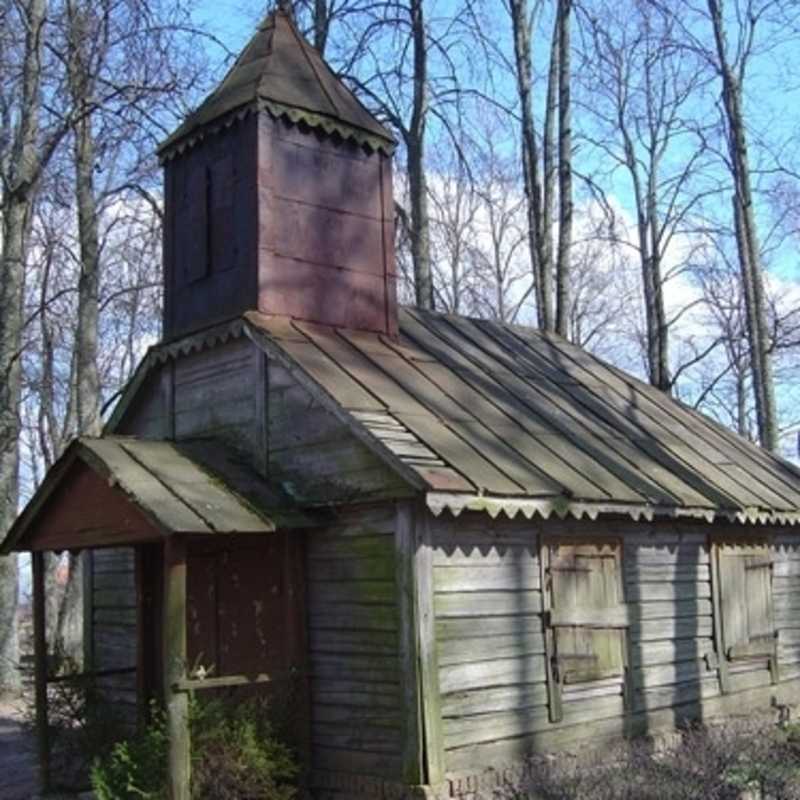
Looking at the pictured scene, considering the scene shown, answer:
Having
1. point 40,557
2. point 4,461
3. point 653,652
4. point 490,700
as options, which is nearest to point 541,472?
point 490,700

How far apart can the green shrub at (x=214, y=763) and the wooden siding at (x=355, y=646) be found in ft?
1.72

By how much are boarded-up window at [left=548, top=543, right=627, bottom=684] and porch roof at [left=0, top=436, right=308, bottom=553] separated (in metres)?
2.50

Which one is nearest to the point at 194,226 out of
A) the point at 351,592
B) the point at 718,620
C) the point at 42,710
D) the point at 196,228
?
the point at 196,228

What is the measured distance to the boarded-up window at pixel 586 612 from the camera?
1014cm

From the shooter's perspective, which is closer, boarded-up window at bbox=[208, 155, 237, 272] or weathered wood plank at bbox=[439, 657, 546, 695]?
weathered wood plank at bbox=[439, 657, 546, 695]

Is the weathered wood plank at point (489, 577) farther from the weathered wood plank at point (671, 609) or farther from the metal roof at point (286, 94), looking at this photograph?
the metal roof at point (286, 94)

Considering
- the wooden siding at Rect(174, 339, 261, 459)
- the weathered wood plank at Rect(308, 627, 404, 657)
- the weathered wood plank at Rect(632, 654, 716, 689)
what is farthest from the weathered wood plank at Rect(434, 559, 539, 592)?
the wooden siding at Rect(174, 339, 261, 459)

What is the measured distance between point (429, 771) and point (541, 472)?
277 cm

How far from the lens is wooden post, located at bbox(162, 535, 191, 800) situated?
830 cm

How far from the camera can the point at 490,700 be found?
9383 millimetres

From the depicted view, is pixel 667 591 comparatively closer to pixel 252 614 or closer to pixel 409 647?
pixel 409 647

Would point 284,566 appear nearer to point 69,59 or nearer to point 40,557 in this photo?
point 40,557

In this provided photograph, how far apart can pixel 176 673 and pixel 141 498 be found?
1376 mm

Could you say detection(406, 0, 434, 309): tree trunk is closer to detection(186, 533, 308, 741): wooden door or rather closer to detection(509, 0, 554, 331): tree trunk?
detection(509, 0, 554, 331): tree trunk
